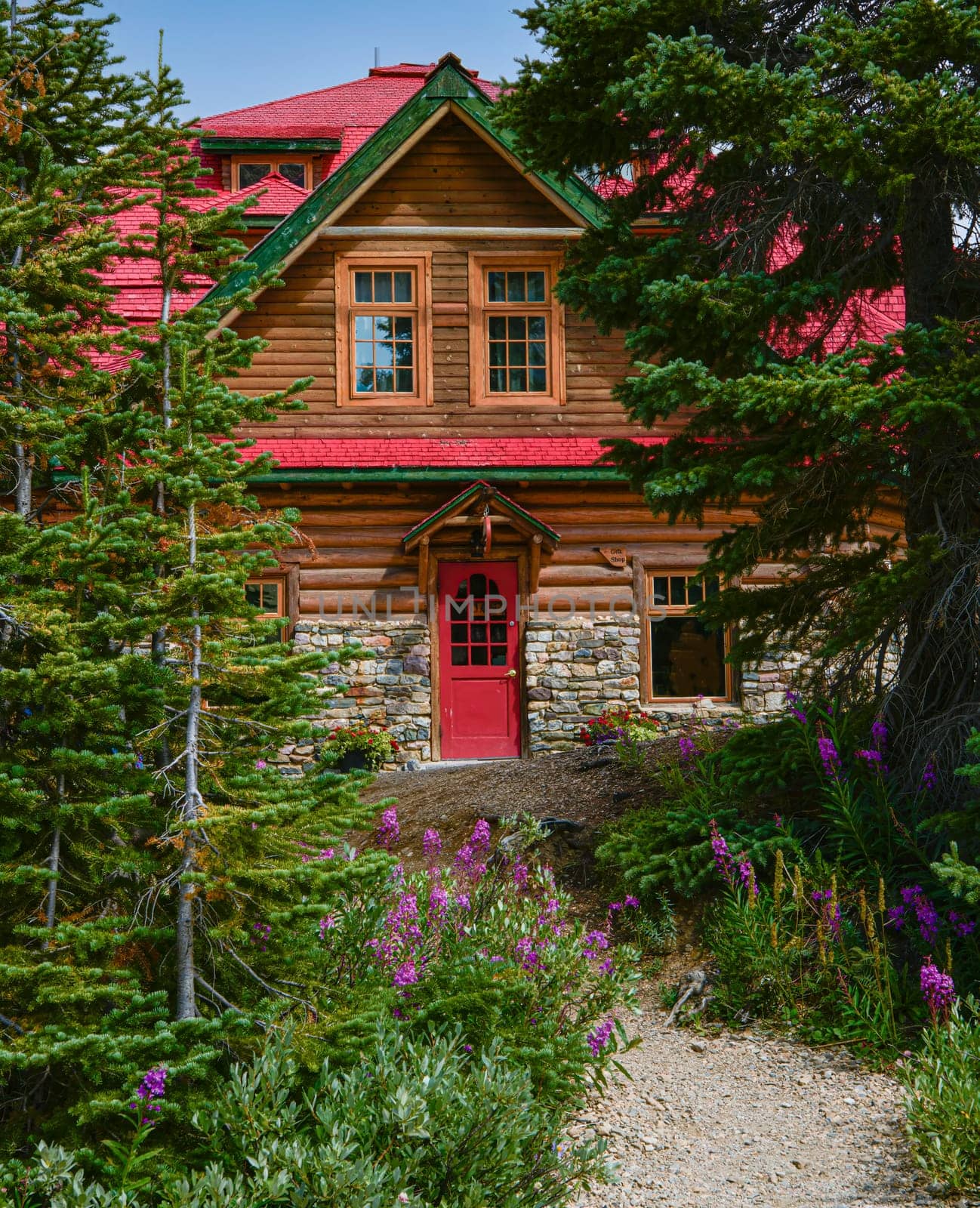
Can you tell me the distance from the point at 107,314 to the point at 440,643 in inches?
357

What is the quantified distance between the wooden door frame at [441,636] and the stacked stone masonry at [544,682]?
0.06m

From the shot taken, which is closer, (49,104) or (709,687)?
(49,104)

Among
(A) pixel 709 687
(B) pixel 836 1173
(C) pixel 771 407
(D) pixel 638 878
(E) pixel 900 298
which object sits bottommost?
(B) pixel 836 1173

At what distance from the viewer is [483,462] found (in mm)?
12820

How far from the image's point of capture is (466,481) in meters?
12.9

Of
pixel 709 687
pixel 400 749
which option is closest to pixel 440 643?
pixel 400 749

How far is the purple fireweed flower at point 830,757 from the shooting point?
19.7 ft

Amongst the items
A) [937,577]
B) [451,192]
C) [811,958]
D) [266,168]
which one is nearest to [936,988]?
[811,958]

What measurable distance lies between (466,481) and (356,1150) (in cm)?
1010

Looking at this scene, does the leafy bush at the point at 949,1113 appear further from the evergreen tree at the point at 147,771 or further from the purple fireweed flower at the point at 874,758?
the evergreen tree at the point at 147,771

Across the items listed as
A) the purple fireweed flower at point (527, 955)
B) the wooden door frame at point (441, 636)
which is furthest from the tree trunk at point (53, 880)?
the wooden door frame at point (441, 636)

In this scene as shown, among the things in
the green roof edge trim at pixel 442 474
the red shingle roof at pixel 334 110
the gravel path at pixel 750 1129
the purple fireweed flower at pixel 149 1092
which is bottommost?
the gravel path at pixel 750 1129

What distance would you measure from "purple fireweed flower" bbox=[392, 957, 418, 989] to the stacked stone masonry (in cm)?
829

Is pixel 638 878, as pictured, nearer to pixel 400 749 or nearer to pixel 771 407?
pixel 771 407
